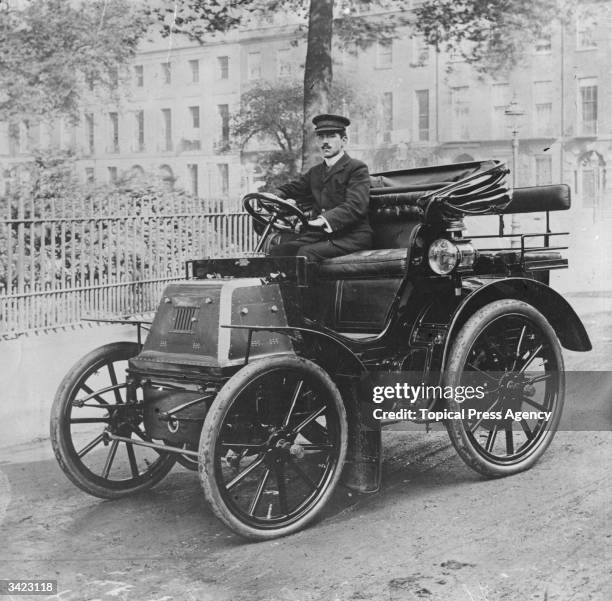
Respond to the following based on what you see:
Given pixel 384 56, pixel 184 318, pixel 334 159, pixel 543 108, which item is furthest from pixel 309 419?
pixel 543 108

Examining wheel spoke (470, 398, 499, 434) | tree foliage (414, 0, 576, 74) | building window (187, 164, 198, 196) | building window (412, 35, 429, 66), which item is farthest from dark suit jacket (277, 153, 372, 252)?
building window (412, 35, 429, 66)

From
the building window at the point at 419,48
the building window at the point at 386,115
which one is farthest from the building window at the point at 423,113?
the building window at the point at 419,48

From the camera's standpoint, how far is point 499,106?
1617 cm

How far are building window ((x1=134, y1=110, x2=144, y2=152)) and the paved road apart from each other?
19.1ft

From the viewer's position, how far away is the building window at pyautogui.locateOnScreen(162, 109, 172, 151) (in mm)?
8918

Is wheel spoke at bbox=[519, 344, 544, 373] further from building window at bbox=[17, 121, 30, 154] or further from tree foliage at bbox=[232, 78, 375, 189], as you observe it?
building window at bbox=[17, 121, 30, 154]

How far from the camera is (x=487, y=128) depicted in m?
15.0

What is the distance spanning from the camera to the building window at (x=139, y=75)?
32.8ft

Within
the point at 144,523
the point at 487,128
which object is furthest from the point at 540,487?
the point at 487,128

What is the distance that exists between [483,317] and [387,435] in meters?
1.37

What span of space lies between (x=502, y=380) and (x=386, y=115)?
381 inches

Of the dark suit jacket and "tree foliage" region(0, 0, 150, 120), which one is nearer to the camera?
the dark suit jacket

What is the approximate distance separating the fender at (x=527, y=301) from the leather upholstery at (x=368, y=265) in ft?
1.13

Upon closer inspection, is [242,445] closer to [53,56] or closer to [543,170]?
[53,56]
